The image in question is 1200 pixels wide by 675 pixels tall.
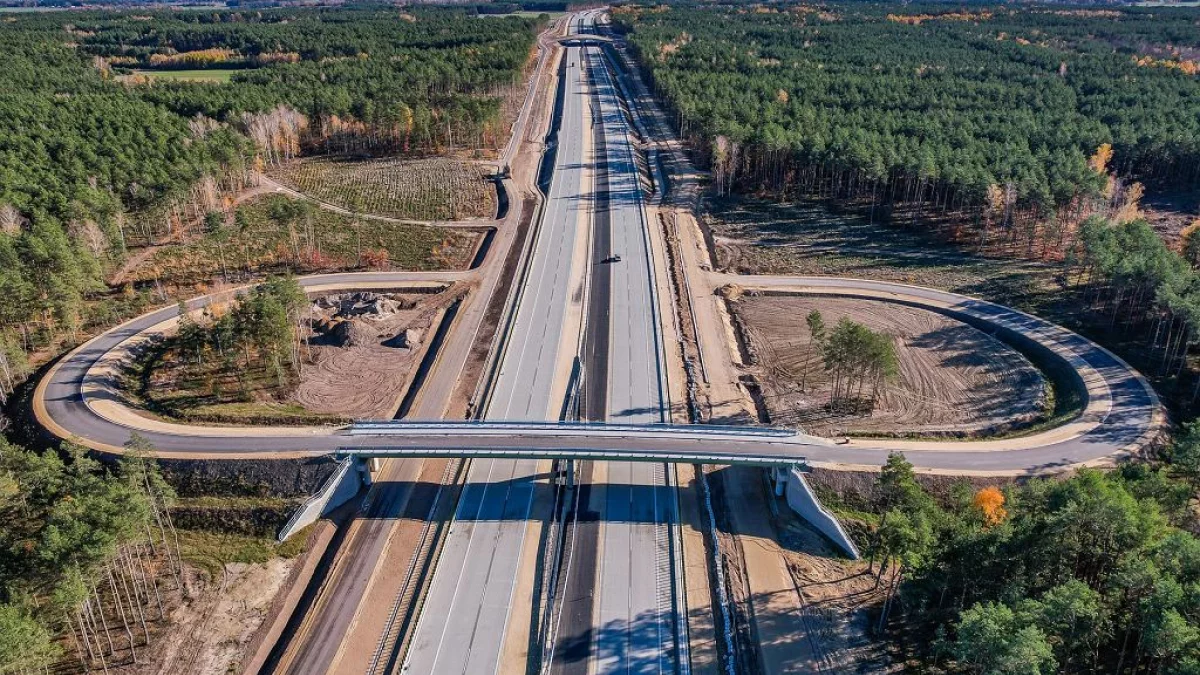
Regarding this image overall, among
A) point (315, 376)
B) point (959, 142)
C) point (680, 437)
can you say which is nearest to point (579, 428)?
point (680, 437)

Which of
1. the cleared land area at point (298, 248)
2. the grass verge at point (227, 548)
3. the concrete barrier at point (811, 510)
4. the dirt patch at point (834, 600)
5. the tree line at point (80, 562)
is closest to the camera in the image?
the tree line at point (80, 562)

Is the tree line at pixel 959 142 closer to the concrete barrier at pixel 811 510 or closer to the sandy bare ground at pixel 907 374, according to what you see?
the sandy bare ground at pixel 907 374

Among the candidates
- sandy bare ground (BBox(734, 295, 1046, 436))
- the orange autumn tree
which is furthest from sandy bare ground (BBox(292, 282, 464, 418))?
the orange autumn tree

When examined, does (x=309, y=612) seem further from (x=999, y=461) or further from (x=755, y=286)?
(x=755, y=286)

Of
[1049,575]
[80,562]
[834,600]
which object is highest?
[1049,575]

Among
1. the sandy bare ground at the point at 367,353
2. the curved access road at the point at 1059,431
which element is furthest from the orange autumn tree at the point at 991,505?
the sandy bare ground at the point at 367,353

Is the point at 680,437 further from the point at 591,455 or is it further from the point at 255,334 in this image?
the point at 255,334

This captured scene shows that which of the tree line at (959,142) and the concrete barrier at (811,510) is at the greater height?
the tree line at (959,142)
